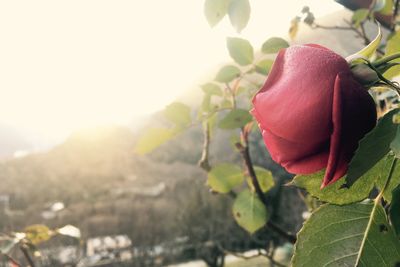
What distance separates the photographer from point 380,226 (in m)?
0.19

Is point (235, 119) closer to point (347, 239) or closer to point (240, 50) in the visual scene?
point (240, 50)

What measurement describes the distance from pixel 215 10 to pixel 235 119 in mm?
103

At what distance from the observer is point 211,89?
476 mm

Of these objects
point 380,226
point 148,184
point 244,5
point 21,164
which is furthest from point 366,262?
point 21,164

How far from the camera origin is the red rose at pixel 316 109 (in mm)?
137

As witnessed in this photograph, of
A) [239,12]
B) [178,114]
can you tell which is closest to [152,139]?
[178,114]

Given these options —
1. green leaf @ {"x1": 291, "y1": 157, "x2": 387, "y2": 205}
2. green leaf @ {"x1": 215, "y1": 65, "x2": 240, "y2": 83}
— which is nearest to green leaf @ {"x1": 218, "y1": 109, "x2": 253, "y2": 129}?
green leaf @ {"x1": 215, "y1": 65, "x2": 240, "y2": 83}

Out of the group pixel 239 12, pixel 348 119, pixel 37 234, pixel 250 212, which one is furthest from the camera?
pixel 37 234

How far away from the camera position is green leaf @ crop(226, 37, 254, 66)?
40 centimetres

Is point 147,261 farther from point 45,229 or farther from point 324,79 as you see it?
point 324,79

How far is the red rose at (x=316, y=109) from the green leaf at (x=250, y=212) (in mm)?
297

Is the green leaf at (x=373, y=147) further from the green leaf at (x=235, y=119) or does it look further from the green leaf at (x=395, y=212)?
the green leaf at (x=235, y=119)

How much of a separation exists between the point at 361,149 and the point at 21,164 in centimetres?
879

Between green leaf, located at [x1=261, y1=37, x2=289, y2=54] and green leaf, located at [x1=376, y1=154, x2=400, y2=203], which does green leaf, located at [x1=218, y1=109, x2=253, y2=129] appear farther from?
green leaf, located at [x1=376, y1=154, x2=400, y2=203]
